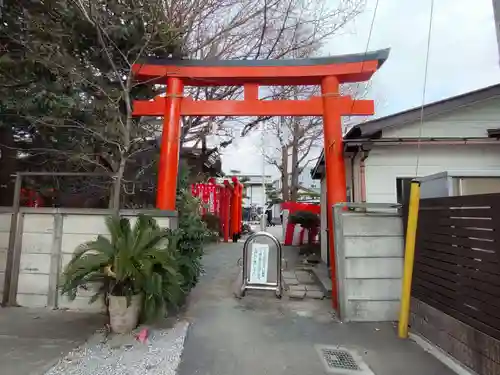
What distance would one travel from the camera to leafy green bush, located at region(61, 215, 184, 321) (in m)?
4.04

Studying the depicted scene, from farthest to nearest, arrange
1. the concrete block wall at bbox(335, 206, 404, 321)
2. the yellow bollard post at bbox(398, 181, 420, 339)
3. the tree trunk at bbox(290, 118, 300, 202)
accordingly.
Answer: the tree trunk at bbox(290, 118, 300, 202) < the concrete block wall at bbox(335, 206, 404, 321) < the yellow bollard post at bbox(398, 181, 420, 339)

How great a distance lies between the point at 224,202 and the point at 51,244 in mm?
11214

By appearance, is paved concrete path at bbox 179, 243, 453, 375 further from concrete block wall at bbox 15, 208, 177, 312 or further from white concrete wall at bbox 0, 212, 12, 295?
white concrete wall at bbox 0, 212, 12, 295

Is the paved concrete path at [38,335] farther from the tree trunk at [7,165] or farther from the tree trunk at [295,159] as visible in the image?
the tree trunk at [295,159]

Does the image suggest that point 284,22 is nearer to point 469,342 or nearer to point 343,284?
point 343,284

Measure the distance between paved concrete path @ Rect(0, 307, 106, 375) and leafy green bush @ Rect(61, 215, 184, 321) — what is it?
1.66 ft

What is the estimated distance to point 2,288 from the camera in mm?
5227

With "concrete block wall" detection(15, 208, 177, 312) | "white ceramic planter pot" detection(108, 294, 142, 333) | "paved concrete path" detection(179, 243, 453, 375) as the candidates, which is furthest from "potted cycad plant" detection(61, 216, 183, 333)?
"concrete block wall" detection(15, 208, 177, 312)

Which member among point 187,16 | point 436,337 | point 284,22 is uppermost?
point 284,22

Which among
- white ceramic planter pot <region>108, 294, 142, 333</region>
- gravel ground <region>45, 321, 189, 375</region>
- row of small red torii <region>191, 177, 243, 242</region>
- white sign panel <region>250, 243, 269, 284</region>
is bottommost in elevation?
gravel ground <region>45, 321, 189, 375</region>

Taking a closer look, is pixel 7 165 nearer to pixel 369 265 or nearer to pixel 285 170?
pixel 369 265

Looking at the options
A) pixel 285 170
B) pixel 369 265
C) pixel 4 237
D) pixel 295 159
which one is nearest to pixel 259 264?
pixel 369 265

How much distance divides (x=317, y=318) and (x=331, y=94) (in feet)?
12.1

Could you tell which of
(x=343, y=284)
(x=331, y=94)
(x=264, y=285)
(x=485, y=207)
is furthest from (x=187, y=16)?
(x=485, y=207)
